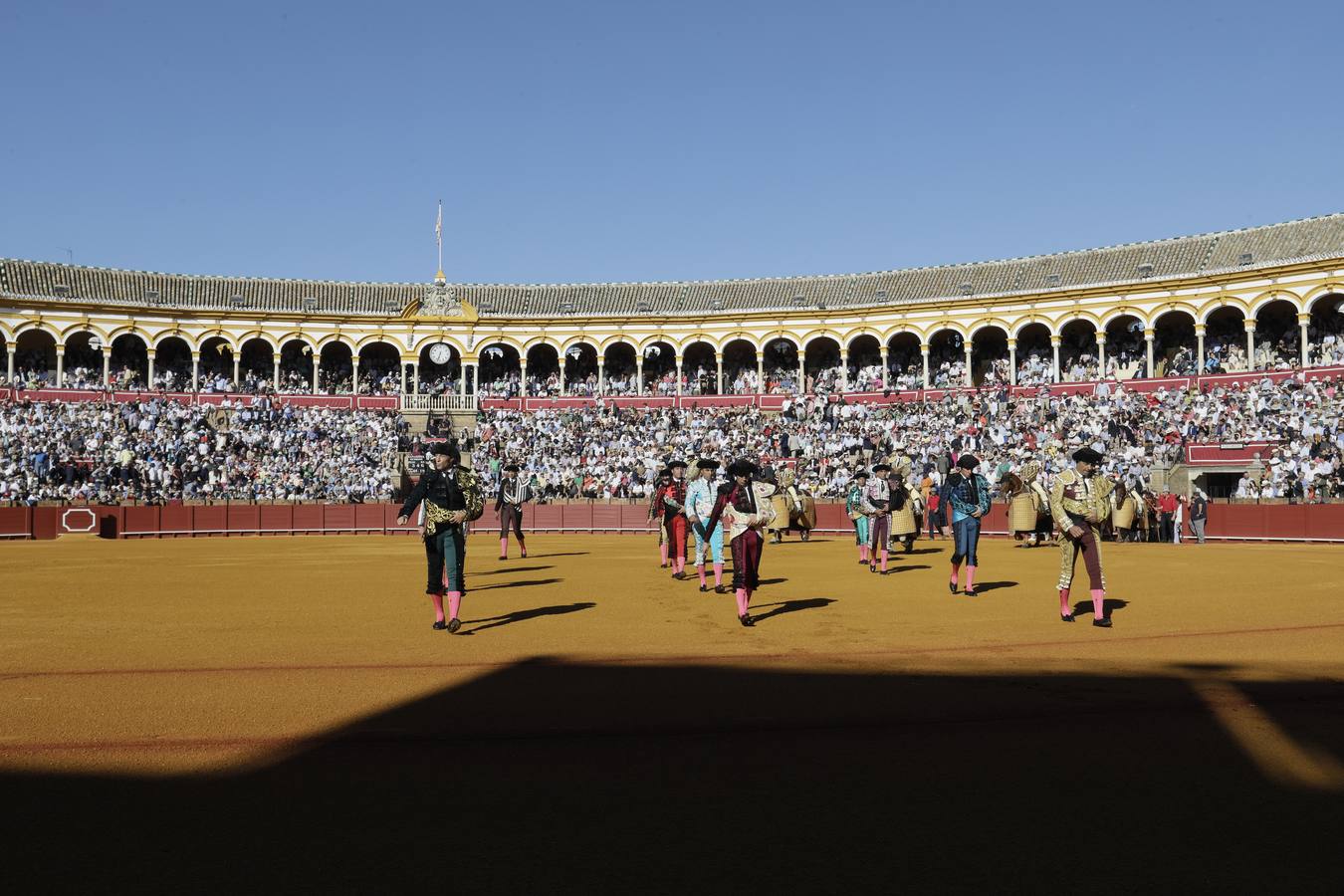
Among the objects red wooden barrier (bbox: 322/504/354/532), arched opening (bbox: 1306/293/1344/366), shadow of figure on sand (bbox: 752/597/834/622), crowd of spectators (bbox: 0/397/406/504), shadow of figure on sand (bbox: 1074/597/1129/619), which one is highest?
arched opening (bbox: 1306/293/1344/366)

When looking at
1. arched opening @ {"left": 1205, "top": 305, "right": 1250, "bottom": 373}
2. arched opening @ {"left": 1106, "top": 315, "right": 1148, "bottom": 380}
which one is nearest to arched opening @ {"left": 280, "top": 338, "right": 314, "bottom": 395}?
arched opening @ {"left": 1106, "top": 315, "right": 1148, "bottom": 380}

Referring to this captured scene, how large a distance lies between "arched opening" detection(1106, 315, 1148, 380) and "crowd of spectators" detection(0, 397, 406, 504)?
86.7 ft

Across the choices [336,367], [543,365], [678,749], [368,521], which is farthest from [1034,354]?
[678,749]

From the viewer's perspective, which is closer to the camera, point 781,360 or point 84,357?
point 84,357

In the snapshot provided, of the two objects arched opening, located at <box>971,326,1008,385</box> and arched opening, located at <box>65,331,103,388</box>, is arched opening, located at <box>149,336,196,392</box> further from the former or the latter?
arched opening, located at <box>971,326,1008,385</box>

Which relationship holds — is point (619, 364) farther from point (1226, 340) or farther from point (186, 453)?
point (1226, 340)

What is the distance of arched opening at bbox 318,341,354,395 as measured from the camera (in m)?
49.9

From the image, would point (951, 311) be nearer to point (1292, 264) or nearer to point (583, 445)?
point (1292, 264)

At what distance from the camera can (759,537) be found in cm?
1068

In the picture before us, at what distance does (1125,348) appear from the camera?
43.2 meters

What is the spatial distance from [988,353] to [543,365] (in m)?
19.8

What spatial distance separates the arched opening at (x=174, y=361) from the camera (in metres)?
47.7

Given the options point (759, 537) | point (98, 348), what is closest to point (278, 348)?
point (98, 348)

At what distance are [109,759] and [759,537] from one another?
20.8 feet
